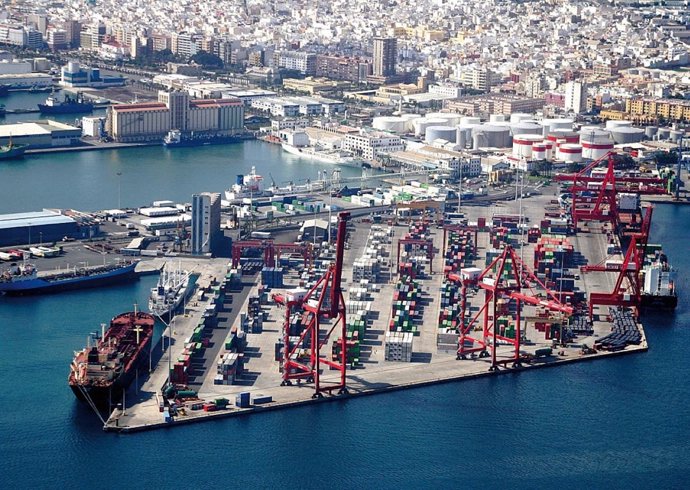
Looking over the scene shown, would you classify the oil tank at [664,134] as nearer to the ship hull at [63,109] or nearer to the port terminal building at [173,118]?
the port terminal building at [173,118]

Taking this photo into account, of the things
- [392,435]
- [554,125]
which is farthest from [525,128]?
[392,435]

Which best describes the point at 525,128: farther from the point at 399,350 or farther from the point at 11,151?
the point at 399,350

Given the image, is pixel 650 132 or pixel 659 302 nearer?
pixel 659 302

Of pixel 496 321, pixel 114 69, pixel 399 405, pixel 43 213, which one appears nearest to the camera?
pixel 399 405

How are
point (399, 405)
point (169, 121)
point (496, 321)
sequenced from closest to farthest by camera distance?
point (399, 405) → point (496, 321) → point (169, 121)

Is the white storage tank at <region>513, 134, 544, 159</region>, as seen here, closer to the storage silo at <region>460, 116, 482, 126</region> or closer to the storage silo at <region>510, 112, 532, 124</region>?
the storage silo at <region>460, 116, 482, 126</region>

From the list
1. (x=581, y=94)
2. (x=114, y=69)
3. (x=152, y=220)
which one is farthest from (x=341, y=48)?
(x=152, y=220)

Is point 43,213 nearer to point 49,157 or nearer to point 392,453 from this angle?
point 49,157
